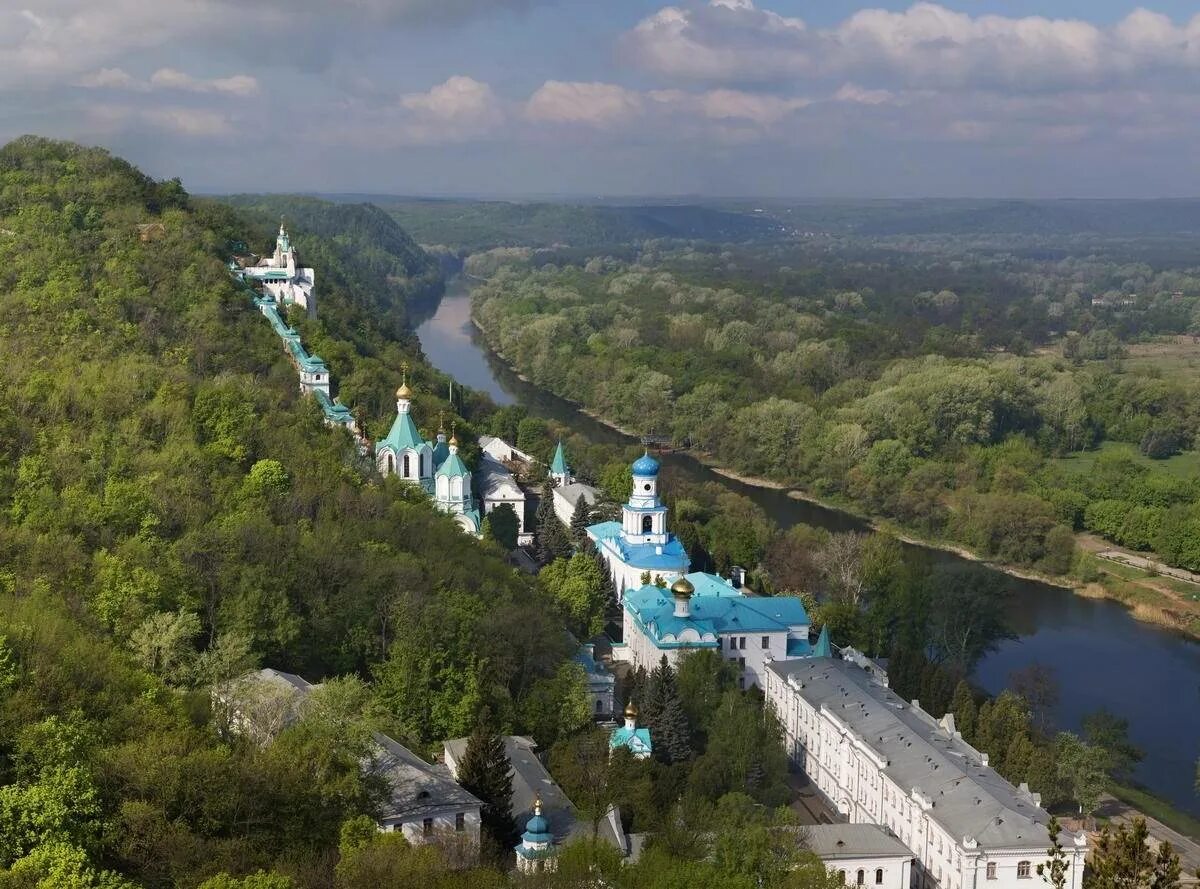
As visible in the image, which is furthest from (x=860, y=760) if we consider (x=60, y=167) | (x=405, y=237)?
(x=405, y=237)

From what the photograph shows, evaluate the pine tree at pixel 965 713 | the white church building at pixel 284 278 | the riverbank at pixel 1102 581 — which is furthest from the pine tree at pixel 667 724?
the white church building at pixel 284 278

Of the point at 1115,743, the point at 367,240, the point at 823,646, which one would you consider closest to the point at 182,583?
the point at 823,646

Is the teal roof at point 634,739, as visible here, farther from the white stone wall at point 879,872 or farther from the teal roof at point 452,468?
the teal roof at point 452,468

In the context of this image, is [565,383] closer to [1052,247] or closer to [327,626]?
[327,626]

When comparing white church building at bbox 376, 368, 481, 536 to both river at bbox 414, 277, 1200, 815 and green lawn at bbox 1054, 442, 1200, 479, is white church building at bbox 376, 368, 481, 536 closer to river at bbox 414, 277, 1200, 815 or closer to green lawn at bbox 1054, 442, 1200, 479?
river at bbox 414, 277, 1200, 815

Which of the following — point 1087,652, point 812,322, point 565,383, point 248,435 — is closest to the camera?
point 248,435
